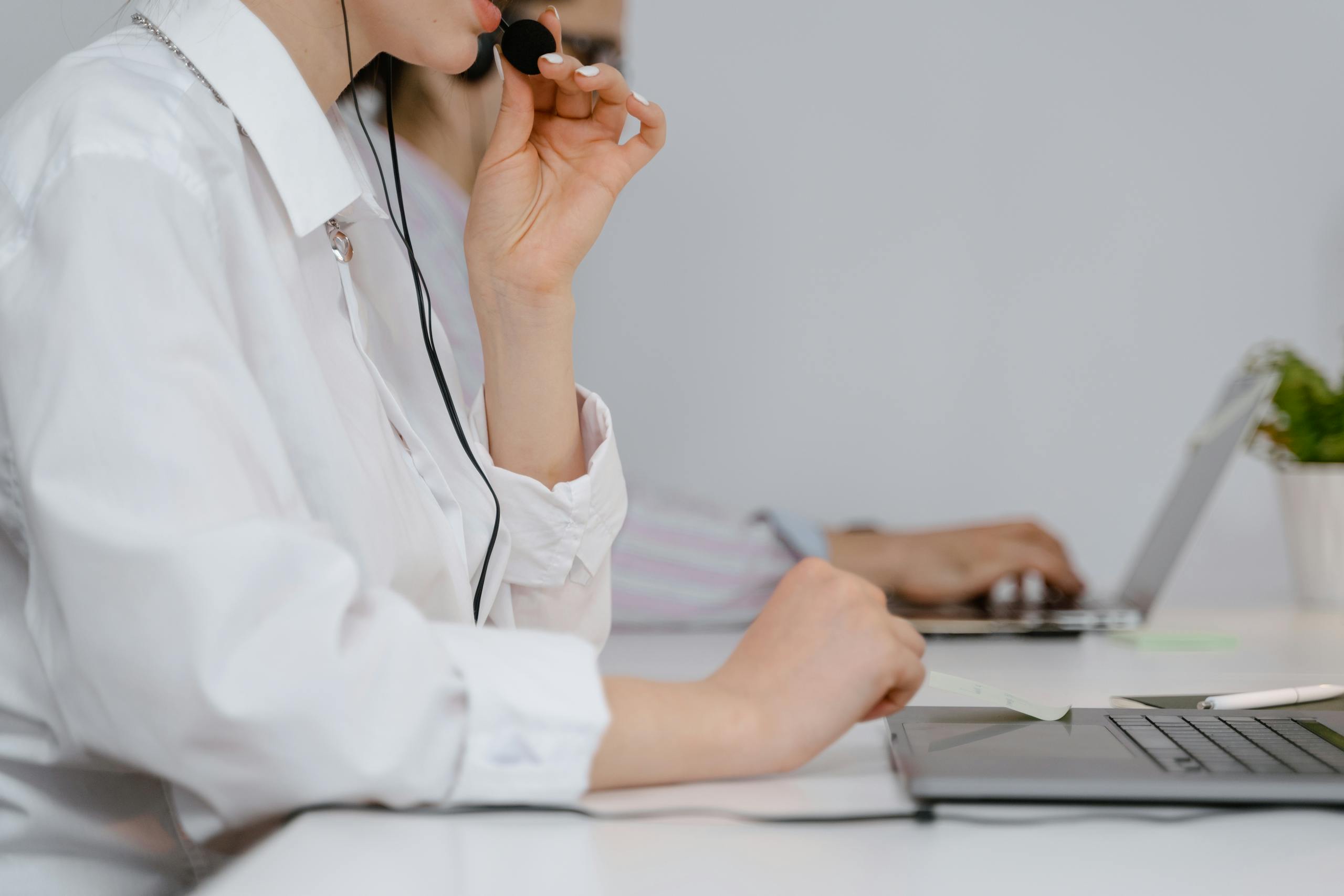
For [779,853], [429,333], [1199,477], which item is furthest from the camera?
[1199,477]

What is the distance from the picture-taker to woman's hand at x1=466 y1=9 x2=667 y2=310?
0.91 meters

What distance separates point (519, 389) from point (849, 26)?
3.92 ft

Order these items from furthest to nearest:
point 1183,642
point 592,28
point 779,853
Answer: point 592,28 < point 1183,642 < point 779,853

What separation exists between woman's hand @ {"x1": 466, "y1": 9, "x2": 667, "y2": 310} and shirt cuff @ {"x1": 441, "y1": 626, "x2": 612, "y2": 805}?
17.7 inches

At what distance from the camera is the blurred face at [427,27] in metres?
0.79

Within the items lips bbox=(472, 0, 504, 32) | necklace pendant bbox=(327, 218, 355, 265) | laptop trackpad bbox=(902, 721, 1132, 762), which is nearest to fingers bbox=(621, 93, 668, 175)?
lips bbox=(472, 0, 504, 32)

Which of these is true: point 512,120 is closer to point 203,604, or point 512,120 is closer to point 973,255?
point 203,604

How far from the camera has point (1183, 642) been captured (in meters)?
1.13

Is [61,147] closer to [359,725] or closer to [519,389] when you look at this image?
[359,725]

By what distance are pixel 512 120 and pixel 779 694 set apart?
55cm

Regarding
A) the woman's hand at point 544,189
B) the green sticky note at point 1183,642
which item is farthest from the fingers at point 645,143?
the green sticky note at point 1183,642

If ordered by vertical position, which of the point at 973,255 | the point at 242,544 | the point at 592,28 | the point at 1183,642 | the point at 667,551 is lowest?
the point at 667,551

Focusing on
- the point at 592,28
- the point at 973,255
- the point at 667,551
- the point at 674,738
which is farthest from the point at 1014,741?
the point at 973,255

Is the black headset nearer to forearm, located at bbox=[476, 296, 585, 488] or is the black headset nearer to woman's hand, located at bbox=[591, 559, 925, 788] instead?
forearm, located at bbox=[476, 296, 585, 488]
